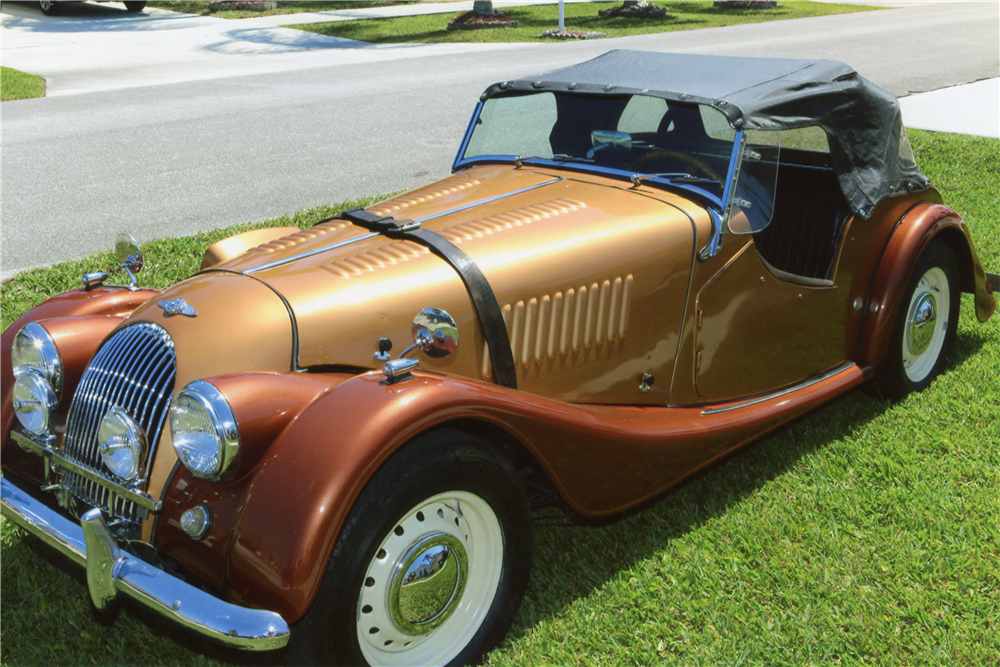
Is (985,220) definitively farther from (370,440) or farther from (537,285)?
(370,440)

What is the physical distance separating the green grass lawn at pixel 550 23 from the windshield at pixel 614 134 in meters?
13.5

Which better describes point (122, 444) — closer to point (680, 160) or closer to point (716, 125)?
point (680, 160)

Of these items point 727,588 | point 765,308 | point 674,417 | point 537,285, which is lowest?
point 727,588

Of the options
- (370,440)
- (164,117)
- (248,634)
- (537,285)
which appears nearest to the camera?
(248,634)

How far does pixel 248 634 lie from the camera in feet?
6.74

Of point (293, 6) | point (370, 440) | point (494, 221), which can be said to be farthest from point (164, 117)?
point (293, 6)

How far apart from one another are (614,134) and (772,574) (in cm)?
176

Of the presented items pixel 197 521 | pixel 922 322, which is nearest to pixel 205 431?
pixel 197 521

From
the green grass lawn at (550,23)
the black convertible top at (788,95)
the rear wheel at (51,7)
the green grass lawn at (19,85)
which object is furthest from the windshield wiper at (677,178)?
the rear wheel at (51,7)

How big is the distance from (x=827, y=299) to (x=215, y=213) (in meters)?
4.86

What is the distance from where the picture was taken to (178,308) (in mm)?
2689

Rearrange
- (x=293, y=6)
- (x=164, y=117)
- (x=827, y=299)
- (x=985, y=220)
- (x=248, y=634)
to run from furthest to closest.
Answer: (x=293, y=6) < (x=164, y=117) < (x=985, y=220) < (x=827, y=299) < (x=248, y=634)

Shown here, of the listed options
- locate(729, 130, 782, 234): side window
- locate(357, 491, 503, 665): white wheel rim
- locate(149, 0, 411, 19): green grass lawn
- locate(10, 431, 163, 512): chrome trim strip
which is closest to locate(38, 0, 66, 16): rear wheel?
locate(149, 0, 411, 19): green grass lawn

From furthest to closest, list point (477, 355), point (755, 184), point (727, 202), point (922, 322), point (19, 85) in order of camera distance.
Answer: point (19, 85)
point (922, 322)
point (755, 184)
point (727, 202)
point (477, 355)
